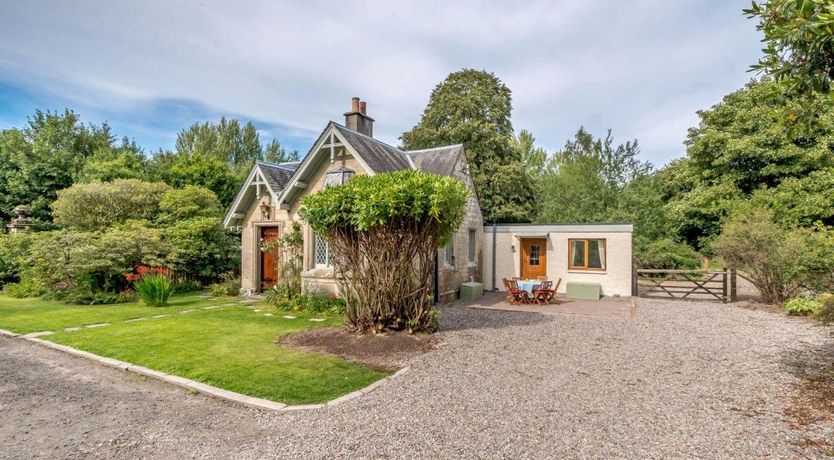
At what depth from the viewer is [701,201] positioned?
2433cm

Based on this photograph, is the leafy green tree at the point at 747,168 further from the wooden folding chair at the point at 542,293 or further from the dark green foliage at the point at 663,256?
the wooden folding chair at the point at 542,293

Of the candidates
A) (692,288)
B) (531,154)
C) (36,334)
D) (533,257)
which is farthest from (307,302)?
(531,154)

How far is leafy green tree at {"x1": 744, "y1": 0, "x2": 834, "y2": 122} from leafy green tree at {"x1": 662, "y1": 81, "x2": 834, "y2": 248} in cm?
1953

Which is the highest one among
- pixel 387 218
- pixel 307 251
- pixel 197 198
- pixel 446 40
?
pixel 446 40

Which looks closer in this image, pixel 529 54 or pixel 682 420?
A: pixel 682 420

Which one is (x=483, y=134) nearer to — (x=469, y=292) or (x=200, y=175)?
(x=469, y=292)

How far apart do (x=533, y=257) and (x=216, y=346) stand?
13.4 metres

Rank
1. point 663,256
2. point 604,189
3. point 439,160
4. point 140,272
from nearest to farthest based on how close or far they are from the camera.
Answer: point 140,272 < point 439,160 < point 663,256 < point 604,189

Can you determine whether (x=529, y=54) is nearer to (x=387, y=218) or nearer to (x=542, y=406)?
(x=387, y=218)

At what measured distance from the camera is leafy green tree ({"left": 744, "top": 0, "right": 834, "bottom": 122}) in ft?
14.3

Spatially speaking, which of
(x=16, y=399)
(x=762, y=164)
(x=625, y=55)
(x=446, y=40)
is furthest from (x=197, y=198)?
(x=762, y=164)

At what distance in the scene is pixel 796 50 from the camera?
5.11 meters

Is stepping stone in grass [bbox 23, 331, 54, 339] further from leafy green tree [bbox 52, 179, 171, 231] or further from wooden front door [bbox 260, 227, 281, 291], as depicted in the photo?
leafy green tree [bbox 52, 179, 171, 231]

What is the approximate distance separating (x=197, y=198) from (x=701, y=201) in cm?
2842
